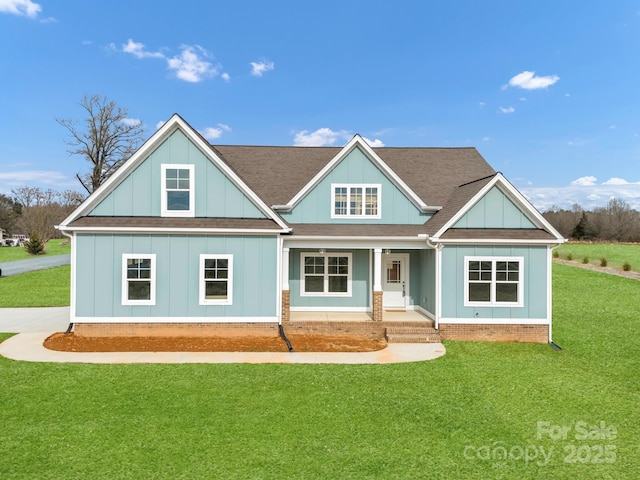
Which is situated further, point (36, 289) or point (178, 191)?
point (36, 289)

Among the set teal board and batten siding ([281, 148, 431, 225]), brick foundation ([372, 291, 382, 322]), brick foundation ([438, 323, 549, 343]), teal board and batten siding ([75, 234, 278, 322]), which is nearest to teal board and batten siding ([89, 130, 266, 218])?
teal board and batten siding ([75, 234, 278, 322])

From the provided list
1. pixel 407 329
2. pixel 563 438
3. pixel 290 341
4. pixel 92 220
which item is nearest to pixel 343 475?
pixel 563 438

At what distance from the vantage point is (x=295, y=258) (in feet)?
50.5

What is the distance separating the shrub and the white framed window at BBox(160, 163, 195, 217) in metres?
45.8

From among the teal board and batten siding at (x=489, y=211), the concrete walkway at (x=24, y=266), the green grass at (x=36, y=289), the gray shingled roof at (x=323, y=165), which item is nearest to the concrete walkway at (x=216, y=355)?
the teal board and batten siding at (x=489, y=211)

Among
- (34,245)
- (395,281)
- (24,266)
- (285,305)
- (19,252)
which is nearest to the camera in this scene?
(285,305)

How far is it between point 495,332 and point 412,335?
286cm

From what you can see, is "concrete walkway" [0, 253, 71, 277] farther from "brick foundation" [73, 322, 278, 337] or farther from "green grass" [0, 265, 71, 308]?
"brick foundation" [73, 322, 278, 337]

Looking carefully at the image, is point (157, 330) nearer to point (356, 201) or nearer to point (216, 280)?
point (216, 280)

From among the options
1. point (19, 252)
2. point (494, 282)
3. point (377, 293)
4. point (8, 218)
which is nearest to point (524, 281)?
point (494, 282)

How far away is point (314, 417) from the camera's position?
23.9ft

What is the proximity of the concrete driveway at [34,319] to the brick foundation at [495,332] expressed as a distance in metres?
13.5

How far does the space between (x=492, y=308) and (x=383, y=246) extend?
13.7ft

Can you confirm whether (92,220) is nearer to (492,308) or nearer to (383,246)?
(383,246)
